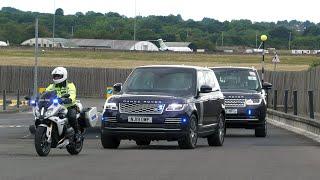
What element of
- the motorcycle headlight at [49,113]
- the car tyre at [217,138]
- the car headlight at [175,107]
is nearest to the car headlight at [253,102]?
the car tyre at [217,138]

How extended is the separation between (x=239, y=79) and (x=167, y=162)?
11.9 meters

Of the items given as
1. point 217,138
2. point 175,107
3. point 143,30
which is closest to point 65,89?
point 175,107

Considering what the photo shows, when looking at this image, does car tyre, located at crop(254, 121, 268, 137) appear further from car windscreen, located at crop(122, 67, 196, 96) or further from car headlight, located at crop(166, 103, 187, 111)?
car headlight, located at crop(166, 103, 187, 111)

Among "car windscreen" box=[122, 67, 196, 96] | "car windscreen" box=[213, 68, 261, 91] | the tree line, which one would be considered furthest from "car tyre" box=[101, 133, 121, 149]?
the tree line

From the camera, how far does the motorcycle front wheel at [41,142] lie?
16.4 metres

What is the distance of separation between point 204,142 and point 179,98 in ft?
15.7

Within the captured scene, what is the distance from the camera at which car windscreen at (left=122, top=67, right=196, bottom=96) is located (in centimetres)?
1981

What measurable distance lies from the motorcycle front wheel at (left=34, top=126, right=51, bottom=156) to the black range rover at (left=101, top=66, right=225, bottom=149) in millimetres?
2492

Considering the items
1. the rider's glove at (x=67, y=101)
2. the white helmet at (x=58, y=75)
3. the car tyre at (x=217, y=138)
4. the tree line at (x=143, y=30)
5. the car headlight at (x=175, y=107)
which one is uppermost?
the tree line at (x=143, y=30)

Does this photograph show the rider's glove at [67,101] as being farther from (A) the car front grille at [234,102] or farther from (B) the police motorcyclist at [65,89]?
(A) the car front grille at [234,102]

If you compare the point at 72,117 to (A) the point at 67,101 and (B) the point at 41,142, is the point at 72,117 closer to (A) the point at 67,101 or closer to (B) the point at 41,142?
(A) the point at 67,101

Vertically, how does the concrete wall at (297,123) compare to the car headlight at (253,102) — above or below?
below

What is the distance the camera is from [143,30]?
582 ft

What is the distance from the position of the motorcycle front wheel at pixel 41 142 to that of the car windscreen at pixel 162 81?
11.2 ft
